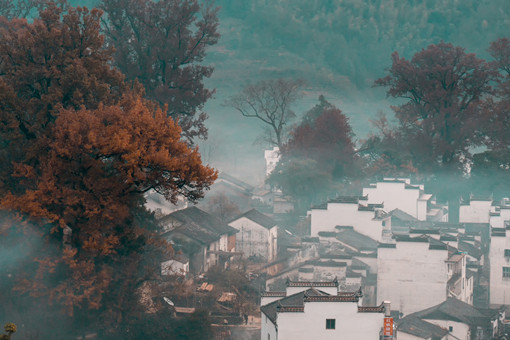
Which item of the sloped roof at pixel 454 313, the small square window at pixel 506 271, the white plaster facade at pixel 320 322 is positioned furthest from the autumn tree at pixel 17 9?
the white plaster facade at pixel 320 322

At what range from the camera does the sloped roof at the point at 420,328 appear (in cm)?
2870

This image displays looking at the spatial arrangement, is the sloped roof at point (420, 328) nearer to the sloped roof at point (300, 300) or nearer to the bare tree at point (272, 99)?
the sloped roof at point (300, 300)

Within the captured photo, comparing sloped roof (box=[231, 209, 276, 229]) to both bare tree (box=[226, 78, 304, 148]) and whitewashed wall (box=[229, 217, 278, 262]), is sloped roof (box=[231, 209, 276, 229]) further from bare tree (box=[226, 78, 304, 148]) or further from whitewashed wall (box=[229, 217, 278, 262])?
bare tree (box=[226, 78, 304, 148])

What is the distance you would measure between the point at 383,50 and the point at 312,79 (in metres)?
22.5

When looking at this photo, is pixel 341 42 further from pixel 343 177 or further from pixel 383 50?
pixel 343 177

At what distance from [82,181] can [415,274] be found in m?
18.2

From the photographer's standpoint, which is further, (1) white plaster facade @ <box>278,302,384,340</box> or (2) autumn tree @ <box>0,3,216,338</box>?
(1) white plaster facade @ <box>278,302,384,340</box>

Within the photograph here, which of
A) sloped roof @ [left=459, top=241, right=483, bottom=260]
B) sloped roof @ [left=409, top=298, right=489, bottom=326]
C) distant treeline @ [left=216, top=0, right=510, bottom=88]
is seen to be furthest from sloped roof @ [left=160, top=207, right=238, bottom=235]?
distant treeline @ [left=216, top=0, right=510, bottom=88]

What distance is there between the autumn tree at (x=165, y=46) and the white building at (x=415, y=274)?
9200 mm

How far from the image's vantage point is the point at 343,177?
54.8m

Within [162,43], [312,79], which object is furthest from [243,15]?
[162,43]

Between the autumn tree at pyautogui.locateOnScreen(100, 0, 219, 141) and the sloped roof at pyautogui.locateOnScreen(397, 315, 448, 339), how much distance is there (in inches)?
412

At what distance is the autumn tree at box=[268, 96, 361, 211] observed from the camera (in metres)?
51.4

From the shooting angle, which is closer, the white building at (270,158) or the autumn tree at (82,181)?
the autumn tree at (82,181)
